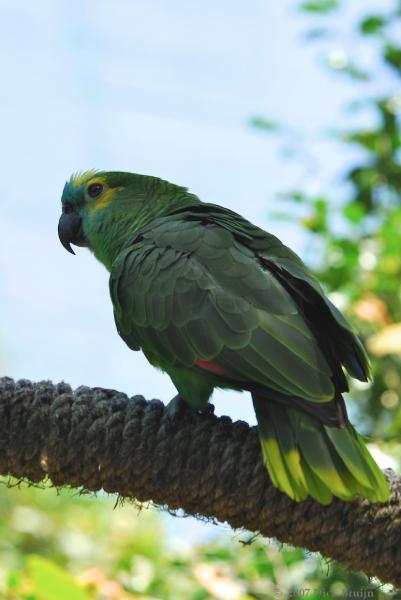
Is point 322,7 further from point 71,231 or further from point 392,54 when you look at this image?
point 71,231

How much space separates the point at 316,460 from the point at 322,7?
2578 millimetres

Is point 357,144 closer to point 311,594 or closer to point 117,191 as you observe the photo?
point 117,191

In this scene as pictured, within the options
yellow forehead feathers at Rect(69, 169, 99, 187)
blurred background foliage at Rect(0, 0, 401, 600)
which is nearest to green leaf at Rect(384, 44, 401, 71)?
blurred background foliage at Rect(0, 0, 401, 600)

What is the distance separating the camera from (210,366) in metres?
1.68

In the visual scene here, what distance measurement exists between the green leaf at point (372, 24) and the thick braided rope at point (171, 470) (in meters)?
2.41

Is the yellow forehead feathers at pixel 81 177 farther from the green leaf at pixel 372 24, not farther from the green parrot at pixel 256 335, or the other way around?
the green leaf at pixel 372 24

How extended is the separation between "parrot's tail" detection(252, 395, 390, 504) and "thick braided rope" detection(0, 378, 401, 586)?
4 cm

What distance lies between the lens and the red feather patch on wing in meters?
1.67

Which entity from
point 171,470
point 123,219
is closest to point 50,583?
point 171,470

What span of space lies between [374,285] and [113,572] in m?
1.23

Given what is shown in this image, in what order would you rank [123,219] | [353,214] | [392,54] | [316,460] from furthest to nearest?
[392,54], [353,214], [123,219], [316,460]

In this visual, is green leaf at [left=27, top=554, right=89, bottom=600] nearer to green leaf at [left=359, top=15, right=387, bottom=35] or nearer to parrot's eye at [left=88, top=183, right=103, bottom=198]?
parrot's eye at [left=88, top=183, right=103, bottom=198]

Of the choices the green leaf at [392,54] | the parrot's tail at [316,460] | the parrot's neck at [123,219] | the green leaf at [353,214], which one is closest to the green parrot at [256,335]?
the parrot's tail at [316,460]

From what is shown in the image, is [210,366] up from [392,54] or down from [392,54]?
down
